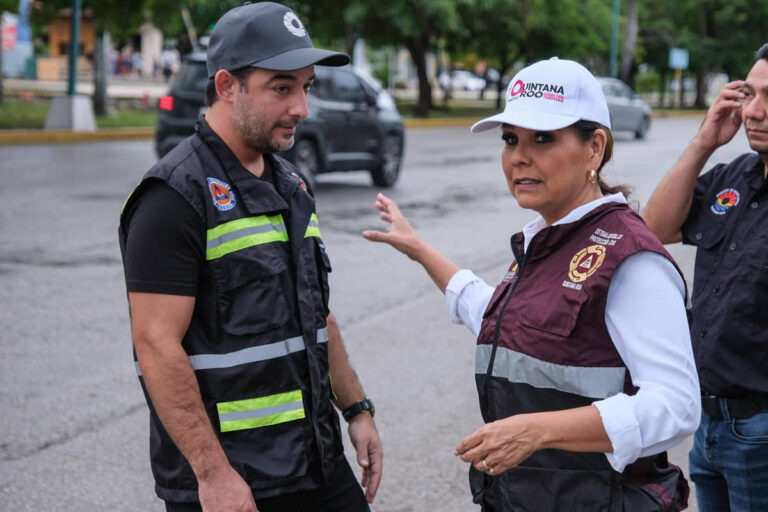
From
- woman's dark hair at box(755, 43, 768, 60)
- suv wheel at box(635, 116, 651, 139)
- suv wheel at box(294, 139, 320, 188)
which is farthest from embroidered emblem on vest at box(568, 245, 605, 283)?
suv wheel at box(635, 116, 651, 139)

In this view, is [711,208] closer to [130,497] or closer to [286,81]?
[286,81]

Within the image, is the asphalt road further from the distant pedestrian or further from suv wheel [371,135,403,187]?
suv wheel [371,135,403,187]

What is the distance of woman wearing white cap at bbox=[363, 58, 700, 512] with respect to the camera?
196 centimetres

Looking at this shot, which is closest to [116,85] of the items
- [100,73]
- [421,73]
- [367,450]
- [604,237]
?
[421,73]

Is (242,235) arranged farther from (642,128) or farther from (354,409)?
(642,128)

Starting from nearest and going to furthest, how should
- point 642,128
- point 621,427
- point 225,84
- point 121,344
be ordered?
point 621,427 < point 225,84 < point 121,344 < point 642,128

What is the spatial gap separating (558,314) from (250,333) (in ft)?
2.31

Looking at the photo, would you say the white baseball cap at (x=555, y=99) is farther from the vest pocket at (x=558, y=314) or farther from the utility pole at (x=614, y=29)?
the utility pole at (x=614, y=29)

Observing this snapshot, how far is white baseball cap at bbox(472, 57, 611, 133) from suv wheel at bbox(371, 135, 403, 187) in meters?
12.4

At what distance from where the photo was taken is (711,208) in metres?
2.85

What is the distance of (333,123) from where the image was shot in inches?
540

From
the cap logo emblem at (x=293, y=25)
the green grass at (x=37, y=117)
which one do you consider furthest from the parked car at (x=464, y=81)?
the cap logo emblem at (x=293, y=25)

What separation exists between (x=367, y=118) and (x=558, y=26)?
88.3 feet

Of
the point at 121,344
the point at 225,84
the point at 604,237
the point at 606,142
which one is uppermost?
the point at 225,84
